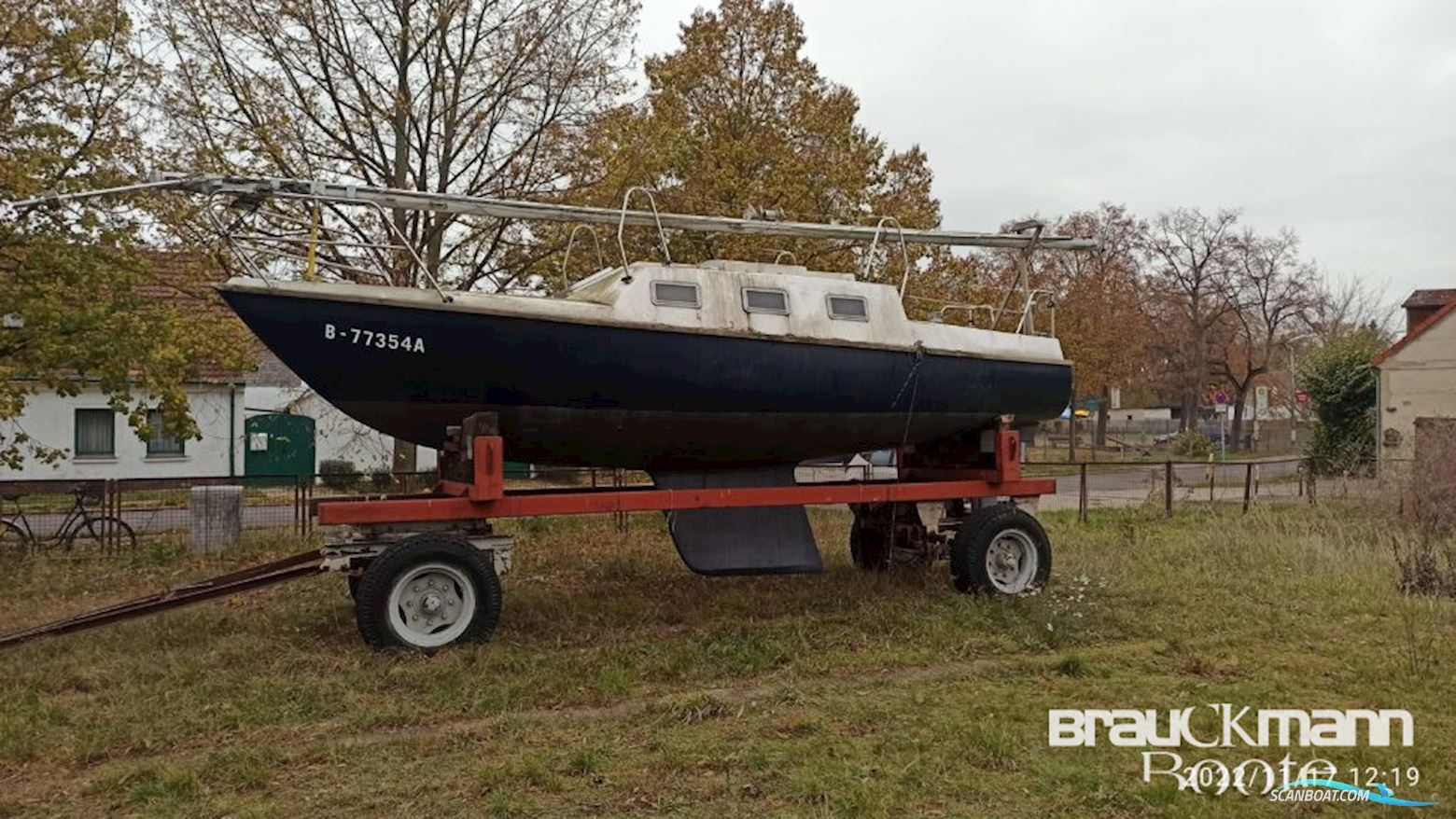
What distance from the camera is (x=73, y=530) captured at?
13.6m

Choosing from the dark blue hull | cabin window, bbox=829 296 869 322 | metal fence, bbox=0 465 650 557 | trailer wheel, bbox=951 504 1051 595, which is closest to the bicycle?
metal fence, bbox=0 465 650 557

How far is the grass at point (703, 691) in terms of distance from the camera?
196 inches

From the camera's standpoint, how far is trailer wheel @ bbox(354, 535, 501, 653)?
7.39 meters

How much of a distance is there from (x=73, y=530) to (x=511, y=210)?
29.7ft

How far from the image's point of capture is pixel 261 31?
47.4 feet

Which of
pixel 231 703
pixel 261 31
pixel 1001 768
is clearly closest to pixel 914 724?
pixel 1001 768

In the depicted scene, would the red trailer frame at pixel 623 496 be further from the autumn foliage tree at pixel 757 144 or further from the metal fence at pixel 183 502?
the autumn foliage tree at pixel 757 144

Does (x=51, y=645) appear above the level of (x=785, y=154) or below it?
below

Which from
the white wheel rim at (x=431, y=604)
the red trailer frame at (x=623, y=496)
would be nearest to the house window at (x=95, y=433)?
the red trailer frame at (x=623, y=496)

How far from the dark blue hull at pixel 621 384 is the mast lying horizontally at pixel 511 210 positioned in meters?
0.94

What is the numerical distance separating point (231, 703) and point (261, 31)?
11.3 meters

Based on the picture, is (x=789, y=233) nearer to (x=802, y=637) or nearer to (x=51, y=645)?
(x=802, y=637)

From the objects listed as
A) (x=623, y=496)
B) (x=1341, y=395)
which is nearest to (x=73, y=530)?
(x=623, y=496)

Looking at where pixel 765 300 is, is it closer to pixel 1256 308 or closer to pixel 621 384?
pixel 621 384
